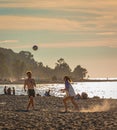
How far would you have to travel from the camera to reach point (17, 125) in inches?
836

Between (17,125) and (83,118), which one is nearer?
(17,125)

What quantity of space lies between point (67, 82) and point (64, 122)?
7.35 meters

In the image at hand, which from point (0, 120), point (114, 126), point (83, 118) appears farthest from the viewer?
point (83, 118)

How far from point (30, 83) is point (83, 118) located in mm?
6692

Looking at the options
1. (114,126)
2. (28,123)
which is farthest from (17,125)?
(114,126)

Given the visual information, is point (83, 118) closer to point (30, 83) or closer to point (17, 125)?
point (17, 125)

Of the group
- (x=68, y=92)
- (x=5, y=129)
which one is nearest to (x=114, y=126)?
(x=5, y=129)

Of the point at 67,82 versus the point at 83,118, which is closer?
the point at 83,118

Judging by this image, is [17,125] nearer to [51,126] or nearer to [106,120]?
[51,126]

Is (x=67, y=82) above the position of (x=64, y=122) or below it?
above

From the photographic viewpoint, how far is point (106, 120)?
23.7 meters

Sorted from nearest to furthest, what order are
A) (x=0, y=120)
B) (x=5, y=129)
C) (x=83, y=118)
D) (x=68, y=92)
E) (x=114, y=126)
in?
(x=5, y=129) < (x=114, y=126) < (x=0, y=120) < (x=83, y=118) < (x=68, y=92)

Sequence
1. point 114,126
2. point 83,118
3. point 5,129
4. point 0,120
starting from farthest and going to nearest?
point 83,118 → point 0,120 → point 114,126 → point 5,129

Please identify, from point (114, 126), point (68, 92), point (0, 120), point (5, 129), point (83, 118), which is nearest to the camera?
point (5, 129)
